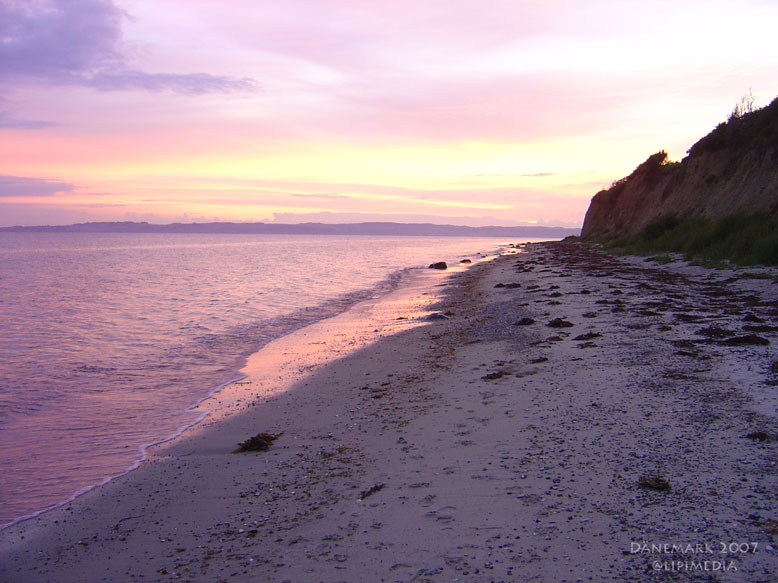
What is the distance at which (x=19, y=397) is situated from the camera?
940 centimetres

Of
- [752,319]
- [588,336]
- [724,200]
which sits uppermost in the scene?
[724,200]

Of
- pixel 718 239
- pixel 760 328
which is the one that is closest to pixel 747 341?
pixel 760 328

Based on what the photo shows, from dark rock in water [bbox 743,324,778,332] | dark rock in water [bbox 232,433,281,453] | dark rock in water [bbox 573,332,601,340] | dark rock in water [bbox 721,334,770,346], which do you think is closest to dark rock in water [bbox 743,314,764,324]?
dark rock in water [bbox 743,324,778,332]

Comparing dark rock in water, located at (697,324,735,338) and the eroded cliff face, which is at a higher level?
the eroded cliff face

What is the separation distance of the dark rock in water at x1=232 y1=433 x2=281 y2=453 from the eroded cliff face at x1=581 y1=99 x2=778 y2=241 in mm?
21255

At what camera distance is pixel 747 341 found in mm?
7914

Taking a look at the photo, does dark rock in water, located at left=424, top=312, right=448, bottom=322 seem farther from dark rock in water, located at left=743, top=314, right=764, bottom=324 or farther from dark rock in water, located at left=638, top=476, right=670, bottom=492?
dark rock in water, located at left=638, top=476, right=670, bottom=492

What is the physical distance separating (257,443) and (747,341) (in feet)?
22.9

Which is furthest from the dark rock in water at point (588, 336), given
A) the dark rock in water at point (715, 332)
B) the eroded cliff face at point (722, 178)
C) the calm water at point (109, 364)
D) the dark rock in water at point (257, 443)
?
the eroded cliff face at point (722, 178)

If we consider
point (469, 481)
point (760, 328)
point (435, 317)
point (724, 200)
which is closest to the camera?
point (469, 481)

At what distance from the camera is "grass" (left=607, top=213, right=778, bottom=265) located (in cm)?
1734

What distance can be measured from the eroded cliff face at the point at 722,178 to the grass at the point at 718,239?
0.72m

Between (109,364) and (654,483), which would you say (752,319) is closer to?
(654,483)

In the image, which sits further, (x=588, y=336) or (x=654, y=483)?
(x=588, y=336)
